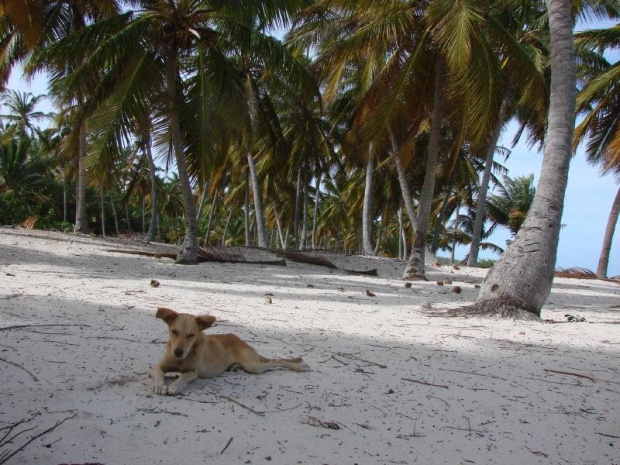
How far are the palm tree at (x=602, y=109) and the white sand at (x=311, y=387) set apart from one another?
491 inches

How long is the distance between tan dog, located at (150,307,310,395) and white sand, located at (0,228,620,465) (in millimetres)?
100

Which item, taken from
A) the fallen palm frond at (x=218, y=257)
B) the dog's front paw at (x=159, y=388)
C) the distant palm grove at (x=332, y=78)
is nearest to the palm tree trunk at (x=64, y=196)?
the distant palm grove at (x=332, y=78)

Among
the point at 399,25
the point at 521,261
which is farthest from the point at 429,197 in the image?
the point at 521,261

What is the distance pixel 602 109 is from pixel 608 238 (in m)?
4.81

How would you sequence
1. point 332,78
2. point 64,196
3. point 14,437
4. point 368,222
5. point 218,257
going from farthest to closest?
point 64,196 < point 368,222 < point 332,78 < point 218,257 < point 14,437

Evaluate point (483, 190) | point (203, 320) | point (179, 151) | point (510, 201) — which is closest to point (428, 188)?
point (179, 151)

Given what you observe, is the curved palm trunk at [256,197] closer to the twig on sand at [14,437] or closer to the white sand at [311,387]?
the white sand at [311,387]

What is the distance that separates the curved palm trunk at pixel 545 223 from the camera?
23.6 ft

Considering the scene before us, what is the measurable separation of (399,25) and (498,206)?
28.2 meters

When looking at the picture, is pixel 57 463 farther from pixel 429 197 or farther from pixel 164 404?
pixel 429 197

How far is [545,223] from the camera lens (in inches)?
297

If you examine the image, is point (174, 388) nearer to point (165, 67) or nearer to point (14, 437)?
point (14, 437)

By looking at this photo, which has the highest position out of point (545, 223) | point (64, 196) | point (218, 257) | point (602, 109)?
point (602, 109)

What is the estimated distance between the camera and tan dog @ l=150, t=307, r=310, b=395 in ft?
12.1
